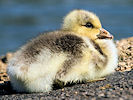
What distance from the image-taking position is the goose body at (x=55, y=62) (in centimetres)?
422

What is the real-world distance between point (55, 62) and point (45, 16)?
12528mm

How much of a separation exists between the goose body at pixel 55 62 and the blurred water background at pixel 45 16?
7.95 metres

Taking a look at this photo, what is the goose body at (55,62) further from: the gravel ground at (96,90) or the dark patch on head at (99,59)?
the gravel ground at (96,90)

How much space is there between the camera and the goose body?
4.22 m

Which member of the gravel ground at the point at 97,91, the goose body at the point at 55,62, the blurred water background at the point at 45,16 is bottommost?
the gravel ground at the point at 97,91

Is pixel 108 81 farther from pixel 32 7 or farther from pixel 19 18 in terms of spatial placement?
pixel 32 7

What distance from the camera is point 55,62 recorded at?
13.9ft

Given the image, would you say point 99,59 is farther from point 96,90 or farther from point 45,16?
point 45,16

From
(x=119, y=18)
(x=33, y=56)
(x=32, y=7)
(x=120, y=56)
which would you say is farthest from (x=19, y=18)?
(x=33, y=56)

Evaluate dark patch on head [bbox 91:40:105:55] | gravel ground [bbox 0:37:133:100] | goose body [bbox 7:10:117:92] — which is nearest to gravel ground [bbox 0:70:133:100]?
gravel ground [bbox 0:37:133:100]

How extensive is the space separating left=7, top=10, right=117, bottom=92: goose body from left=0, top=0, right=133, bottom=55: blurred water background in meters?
7.95

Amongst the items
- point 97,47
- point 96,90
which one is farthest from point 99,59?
A: point 96,90

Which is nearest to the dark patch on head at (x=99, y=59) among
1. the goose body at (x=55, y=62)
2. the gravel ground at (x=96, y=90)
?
the goose body at (x=55, y=62)

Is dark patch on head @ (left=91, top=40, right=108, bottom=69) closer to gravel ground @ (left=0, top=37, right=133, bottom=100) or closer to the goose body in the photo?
the goose body
